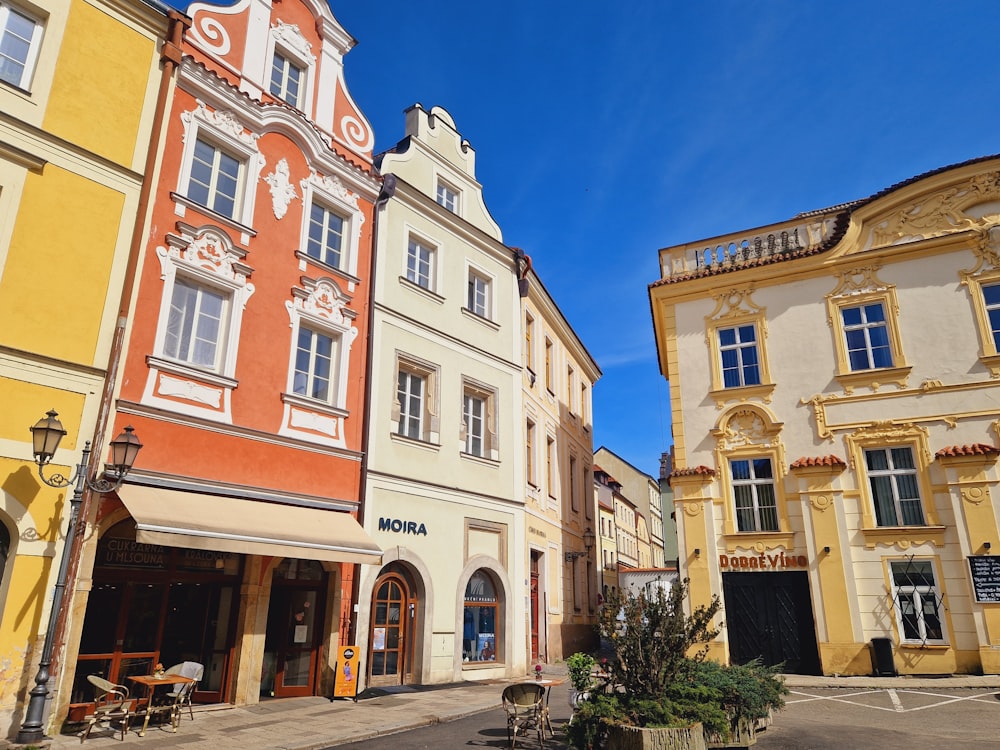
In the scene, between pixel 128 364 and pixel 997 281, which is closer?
pixel 128 364

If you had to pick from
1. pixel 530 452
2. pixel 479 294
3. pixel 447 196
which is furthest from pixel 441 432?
pixel 447 196

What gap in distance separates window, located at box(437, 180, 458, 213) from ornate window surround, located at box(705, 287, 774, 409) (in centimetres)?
757

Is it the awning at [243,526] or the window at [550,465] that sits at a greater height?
the window at [550,465]

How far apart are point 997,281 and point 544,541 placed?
43.0 feet

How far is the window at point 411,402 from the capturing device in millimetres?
15680

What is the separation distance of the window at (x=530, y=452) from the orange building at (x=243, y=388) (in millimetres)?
6557

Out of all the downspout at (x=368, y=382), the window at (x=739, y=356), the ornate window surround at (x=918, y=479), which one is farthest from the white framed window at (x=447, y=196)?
the ornate window surround at (x=918, y=479)

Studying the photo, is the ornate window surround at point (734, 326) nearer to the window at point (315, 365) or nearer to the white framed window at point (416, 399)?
the white framed window at point (416, 399)

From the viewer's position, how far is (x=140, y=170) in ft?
37.9

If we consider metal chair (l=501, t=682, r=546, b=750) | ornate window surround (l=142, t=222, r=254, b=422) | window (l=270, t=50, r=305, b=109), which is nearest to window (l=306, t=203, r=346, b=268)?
ornate window surround (l=142, t=222, r=254, b=422)

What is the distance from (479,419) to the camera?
1797 cm

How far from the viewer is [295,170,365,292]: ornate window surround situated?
1431 cm

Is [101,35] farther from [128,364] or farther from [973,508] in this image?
[973,508]

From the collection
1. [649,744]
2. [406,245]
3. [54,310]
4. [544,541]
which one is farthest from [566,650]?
[54,310]
